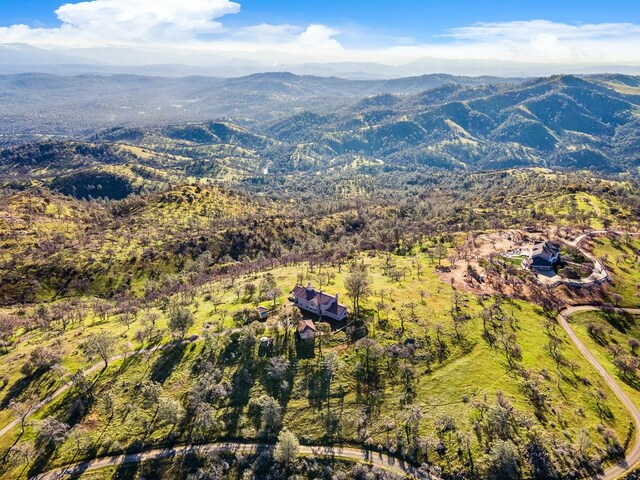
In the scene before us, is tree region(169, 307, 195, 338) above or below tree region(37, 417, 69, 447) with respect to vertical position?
above

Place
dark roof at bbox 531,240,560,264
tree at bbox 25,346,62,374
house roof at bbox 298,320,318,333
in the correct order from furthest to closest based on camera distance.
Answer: dark roof at bbox 531,240,560,264 → house roof at bbox 298,320,318,333 → tree at bbox 25,346,62,374

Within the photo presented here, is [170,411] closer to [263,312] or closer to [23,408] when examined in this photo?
[23,408]

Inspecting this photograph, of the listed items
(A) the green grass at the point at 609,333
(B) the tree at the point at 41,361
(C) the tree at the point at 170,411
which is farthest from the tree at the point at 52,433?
(A) the green grass at the point at 609,333

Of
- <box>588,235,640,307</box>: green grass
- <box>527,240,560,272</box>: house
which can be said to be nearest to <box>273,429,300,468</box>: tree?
<box>527,240,560,272</box>: house

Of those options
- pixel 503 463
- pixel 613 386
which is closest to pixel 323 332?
pixel 503 463

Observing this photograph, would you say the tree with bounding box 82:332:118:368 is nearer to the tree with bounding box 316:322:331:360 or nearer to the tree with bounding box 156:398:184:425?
the tree with bounding box 156:398:184:425
